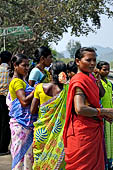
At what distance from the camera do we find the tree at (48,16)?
989 inches

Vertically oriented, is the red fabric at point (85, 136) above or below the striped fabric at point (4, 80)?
below

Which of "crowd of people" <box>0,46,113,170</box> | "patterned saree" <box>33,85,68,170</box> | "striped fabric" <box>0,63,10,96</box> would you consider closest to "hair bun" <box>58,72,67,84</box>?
"crowd of people" <box>0,46,113,170</box>

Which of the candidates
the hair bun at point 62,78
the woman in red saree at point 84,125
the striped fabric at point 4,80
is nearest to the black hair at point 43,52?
the hair bun at point 62,78

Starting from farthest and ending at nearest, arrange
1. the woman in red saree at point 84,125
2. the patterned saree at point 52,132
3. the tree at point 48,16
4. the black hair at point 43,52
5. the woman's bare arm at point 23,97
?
the tree at point 48,16 < the black hair at point 43,52 < the woman's bare arm at point 23,97 < the patterned saree at point 52,132 < the woman in red saree at point 84,125

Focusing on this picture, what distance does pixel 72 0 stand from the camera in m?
24.4

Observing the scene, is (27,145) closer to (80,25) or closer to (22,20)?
(80,25)

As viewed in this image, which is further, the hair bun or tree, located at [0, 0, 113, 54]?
tree, located at [0, 0, 113, 54]

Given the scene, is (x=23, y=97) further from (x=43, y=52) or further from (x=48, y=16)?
(x=48, y=16)

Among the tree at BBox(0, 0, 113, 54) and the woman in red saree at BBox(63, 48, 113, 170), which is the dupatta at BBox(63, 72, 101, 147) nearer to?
the woman in red saree at BBox(63, 48, 113, 170)

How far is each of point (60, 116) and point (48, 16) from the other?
77.1 ft

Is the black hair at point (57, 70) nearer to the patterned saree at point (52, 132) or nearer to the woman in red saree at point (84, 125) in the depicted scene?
the patterned saree at point (52, 132)

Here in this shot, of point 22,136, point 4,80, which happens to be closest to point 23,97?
point 22,136

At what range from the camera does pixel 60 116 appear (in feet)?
13.7

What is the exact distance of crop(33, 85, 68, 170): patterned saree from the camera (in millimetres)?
4164
